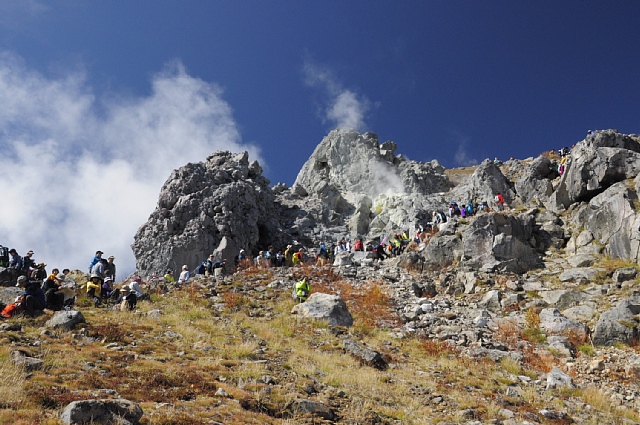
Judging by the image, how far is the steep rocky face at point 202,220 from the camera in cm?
4609

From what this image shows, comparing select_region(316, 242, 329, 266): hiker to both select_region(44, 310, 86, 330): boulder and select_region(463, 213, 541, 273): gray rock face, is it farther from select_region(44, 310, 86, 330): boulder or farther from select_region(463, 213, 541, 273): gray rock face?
select_region(44, 310, 86, 330): boulder

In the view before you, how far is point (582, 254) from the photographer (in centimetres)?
2639

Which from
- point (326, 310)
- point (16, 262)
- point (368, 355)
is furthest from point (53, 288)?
point (368, 355)

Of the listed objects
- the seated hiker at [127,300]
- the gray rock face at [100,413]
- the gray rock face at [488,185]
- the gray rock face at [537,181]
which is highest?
the gray rock face at [488,185]

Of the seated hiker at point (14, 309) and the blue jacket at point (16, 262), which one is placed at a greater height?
the blue jacket at point (16, 262)

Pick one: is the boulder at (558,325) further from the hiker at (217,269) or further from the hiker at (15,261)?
the hiker at (15,261)

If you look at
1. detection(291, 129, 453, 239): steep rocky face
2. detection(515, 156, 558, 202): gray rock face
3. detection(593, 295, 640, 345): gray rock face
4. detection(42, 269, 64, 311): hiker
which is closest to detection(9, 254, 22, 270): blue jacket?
detection(42, 269, 64, 311): hiker

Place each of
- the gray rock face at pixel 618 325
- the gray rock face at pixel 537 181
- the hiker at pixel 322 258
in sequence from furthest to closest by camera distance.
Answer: the gray rock face at pixel 537 181 → the hiker at pixel 322 258 → the gray rock face at pixel 618 325

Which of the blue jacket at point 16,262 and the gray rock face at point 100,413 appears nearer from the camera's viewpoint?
the gray rock face at point 100,413

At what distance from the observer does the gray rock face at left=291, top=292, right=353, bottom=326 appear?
20891 millimetres

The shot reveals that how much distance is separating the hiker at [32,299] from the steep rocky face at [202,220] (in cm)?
2765

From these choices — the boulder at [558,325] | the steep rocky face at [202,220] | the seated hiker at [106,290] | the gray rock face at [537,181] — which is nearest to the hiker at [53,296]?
the seated hiker at [106,290]

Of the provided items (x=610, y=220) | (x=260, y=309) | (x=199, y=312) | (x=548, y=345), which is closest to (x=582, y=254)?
(x=610, y=220)

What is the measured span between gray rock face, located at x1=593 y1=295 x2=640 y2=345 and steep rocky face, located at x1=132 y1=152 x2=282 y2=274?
33560 millimetres
